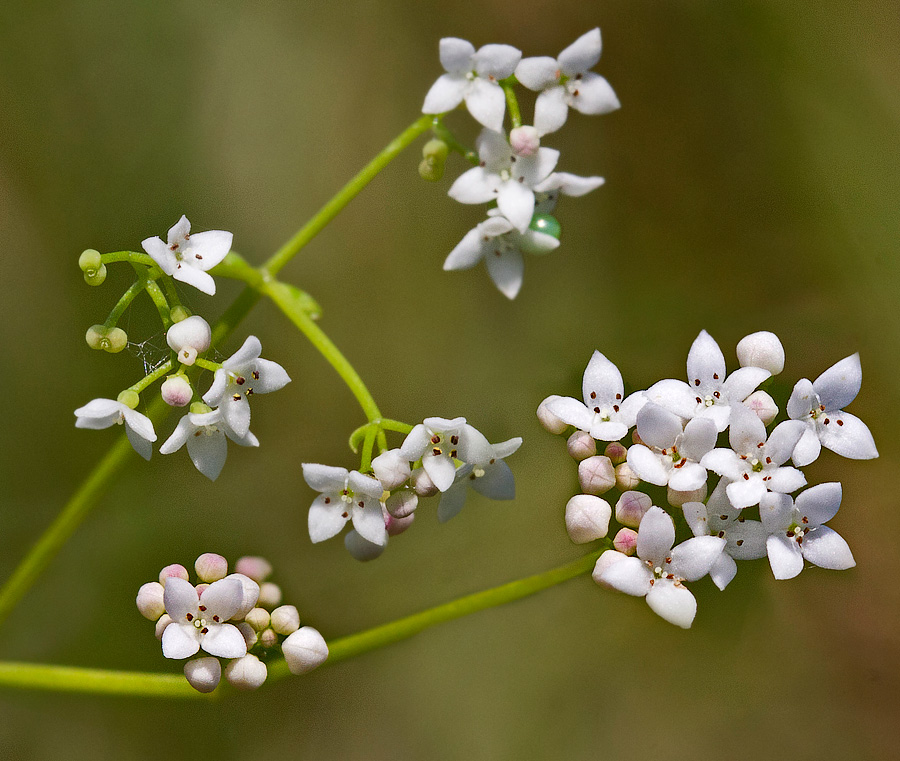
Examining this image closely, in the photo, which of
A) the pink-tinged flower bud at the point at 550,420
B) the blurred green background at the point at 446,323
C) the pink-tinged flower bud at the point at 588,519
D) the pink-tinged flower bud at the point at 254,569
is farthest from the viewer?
the blurred green background at the point at 446,323

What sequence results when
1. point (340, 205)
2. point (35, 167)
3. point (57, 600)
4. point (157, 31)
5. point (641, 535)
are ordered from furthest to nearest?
point (157, 31) < point (35, 167) < point (57, 600) < point (340, 205) < point (641, 535)

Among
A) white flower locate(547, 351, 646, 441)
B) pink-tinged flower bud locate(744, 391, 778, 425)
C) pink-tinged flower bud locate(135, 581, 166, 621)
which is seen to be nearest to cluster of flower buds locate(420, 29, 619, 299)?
white flower locate(547, 351, 646, 441)

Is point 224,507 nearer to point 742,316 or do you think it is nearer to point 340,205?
point 340,205

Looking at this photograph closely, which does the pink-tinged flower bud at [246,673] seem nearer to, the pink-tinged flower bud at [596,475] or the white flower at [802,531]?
the pink-tinged flower bud at [596,475]

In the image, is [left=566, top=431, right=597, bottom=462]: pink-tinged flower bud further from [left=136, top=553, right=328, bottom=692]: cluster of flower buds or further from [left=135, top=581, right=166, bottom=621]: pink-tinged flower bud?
[left=135, top=581, right=166, bottom=621]: pink-tinged flower bud

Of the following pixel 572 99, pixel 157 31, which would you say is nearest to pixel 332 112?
pixel 157 31

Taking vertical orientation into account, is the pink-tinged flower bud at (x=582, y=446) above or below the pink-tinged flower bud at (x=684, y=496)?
above

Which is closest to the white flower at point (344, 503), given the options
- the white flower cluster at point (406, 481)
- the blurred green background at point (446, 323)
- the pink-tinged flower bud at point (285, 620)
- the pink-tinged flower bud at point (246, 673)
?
the white flower cluster at point (406, 481)
